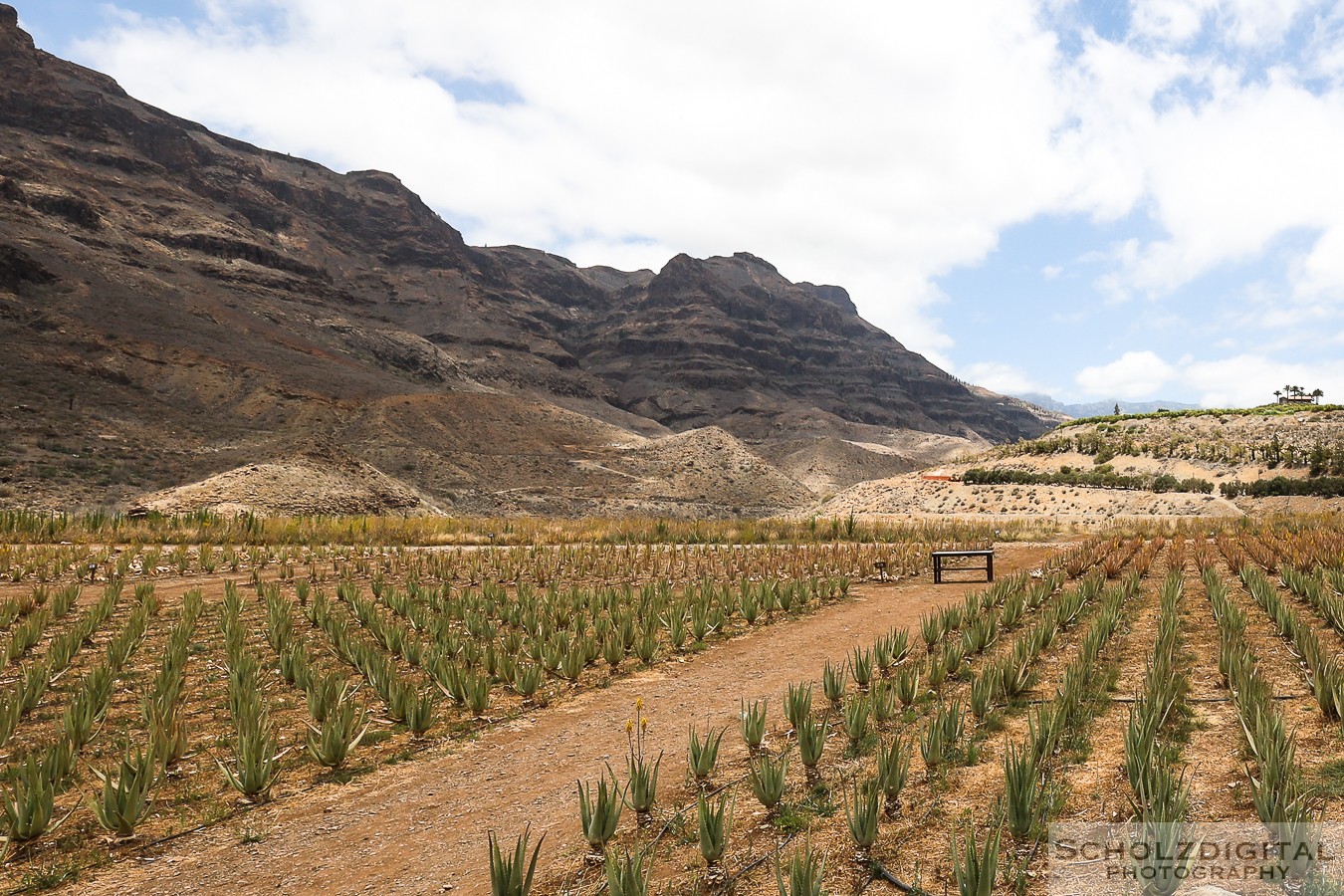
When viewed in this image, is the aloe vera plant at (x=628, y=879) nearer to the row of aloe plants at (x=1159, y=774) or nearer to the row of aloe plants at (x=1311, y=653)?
the row of aloe plants at (x=1159, y=774)

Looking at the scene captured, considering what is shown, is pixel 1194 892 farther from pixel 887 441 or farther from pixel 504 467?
pixel 887 441

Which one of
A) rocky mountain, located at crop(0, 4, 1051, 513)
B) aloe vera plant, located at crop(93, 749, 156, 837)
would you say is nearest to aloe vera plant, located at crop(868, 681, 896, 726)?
aloe vera plant, located at crop(93, 749, 156, 837)

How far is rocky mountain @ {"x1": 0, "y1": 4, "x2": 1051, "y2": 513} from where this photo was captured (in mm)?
47062

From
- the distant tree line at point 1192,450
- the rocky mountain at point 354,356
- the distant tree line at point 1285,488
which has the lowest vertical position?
the distant tree line at point 1285,488

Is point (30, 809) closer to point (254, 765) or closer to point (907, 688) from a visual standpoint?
point (254, 765)

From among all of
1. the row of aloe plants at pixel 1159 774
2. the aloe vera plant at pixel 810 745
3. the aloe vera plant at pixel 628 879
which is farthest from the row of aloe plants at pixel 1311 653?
the aloe vera plant at pixel 628 879

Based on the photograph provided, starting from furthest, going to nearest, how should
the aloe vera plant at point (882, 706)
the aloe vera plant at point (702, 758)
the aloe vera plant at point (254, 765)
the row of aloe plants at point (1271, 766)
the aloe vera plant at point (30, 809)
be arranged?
the aloe vera plant at point (882, 706) < the aloe vera plant at point (254, 765) < the aloe vera plant at point (702, 758) < the aloe vera plant at point (30, 809) < the row of aloe plants at point (1271, 766)

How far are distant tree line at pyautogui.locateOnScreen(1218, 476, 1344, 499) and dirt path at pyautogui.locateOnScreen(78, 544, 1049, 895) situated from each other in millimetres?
34262

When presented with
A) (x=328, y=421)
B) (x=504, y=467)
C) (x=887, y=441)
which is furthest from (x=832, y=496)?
(x=887, y=441)

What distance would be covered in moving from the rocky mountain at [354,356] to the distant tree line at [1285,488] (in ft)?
109

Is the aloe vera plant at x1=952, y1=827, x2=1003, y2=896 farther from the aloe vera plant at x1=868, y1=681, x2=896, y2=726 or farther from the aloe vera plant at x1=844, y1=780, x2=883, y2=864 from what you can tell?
the aloe vera plant at x1=868, y1=681, x2=896, y2=726

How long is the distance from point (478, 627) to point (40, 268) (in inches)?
2812

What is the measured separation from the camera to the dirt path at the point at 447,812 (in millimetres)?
4391

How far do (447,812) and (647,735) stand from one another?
6.76ft
